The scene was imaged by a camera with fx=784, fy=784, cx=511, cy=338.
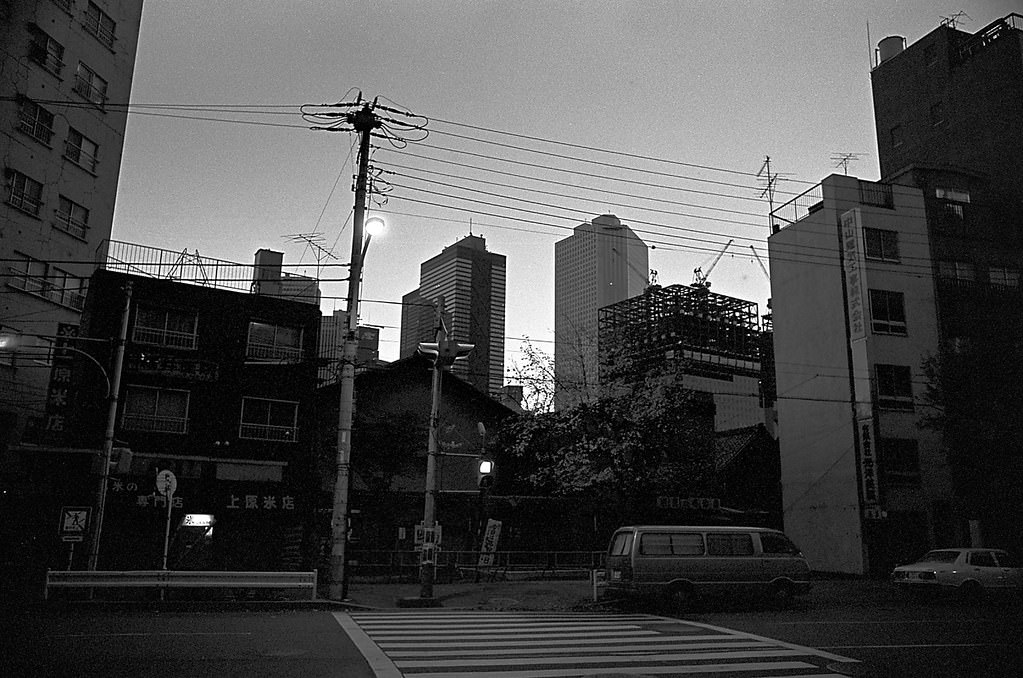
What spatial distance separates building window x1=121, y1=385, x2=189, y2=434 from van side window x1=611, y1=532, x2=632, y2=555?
17230 mm

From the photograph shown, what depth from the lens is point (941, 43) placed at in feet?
136

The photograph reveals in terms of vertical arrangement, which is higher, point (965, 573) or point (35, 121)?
point (35, 121)

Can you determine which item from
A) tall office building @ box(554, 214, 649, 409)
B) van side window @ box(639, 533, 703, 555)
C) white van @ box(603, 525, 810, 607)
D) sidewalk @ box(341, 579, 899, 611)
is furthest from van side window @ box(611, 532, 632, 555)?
tall office building @ box(554, 214, 649, 409)

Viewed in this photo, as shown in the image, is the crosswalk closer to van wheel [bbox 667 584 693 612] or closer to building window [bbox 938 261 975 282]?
van wheel [bbox 667 584 693 612]

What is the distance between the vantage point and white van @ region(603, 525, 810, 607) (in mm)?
18797

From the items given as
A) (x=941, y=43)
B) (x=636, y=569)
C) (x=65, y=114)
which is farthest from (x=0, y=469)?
(x=941, y=43)

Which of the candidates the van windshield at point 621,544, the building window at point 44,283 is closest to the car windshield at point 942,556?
the van windshield at point 621,544

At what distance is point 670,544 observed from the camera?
63.2 ft

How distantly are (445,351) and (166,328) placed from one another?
14.5 meters

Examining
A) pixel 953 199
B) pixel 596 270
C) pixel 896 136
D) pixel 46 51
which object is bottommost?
pixel 953 199

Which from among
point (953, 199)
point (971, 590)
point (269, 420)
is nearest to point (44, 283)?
point (269, 420)

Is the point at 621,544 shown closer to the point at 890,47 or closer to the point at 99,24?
the point at 99,24

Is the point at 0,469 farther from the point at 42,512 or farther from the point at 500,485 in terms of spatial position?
A: the point at 500,485

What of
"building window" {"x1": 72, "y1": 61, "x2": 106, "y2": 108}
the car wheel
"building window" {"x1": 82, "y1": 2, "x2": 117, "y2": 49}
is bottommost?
the car wheel
